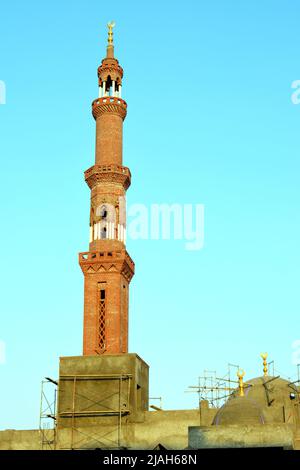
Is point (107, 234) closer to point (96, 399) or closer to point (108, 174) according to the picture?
point (108, 174)

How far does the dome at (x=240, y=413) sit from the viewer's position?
3862 cm

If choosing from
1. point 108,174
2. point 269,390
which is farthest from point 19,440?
point 108,174

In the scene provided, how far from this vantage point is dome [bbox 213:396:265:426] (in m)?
38.6

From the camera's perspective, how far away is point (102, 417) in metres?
44.3

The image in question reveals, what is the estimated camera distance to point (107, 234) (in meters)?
54.4

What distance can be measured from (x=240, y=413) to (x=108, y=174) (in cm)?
2262

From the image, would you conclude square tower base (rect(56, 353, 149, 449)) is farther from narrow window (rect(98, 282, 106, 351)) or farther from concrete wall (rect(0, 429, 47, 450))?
narrow window (rect(98, 282, 106, 351))

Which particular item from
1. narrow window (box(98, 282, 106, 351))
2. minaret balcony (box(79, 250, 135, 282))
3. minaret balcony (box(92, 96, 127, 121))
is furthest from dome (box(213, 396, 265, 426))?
minaret balcony (box(92, 96, 127, 121))

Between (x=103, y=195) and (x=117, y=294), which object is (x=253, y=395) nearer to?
(x=117, y=294)

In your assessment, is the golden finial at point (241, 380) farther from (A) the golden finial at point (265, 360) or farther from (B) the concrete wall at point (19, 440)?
(B) the concrete wall at point (19, 440)
